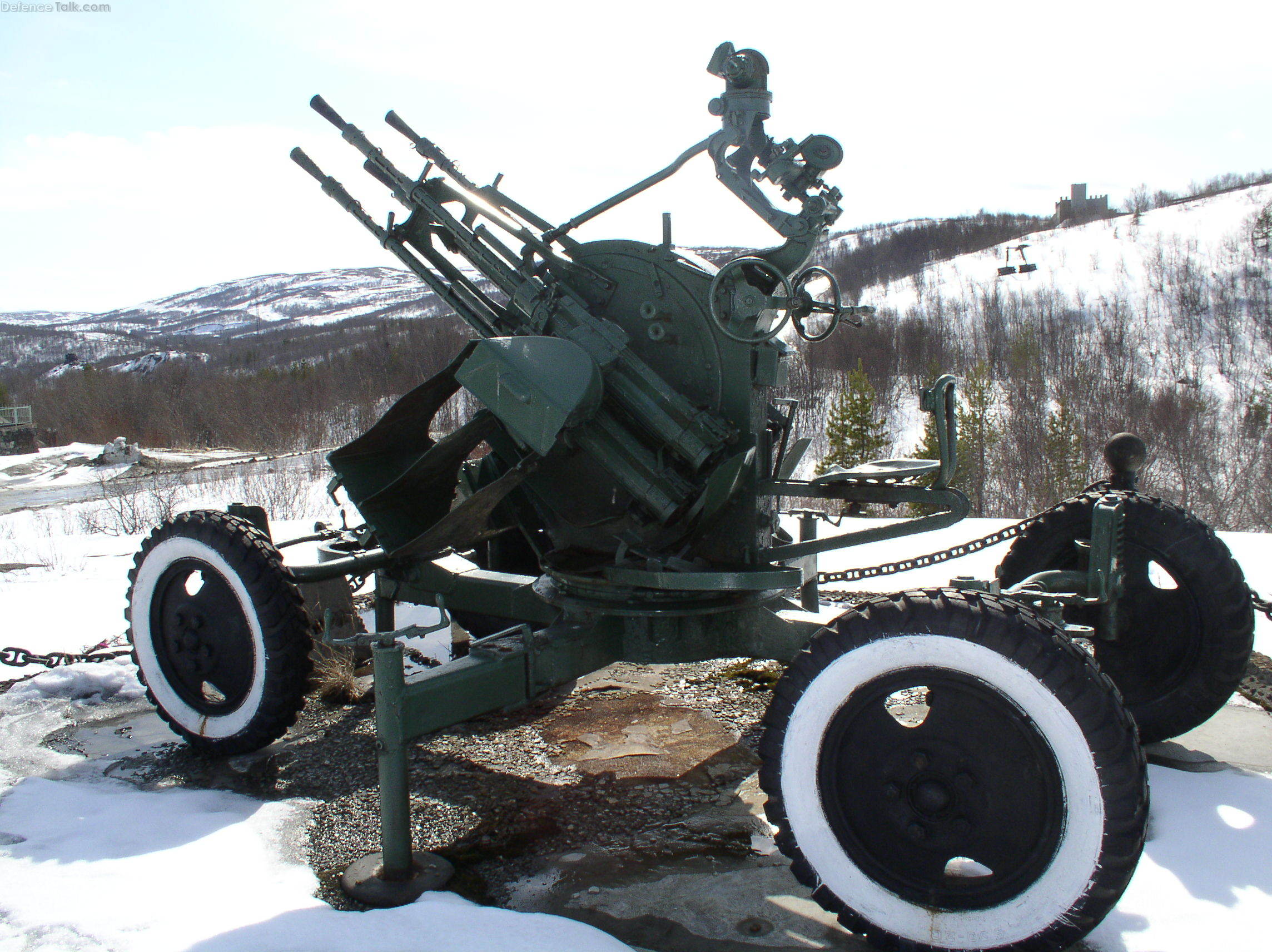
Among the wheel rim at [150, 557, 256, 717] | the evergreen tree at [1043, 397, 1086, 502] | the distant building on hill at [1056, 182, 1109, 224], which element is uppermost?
the distant building on hill at [1056, 182, 1109, 224]

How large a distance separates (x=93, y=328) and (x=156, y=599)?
20984cm

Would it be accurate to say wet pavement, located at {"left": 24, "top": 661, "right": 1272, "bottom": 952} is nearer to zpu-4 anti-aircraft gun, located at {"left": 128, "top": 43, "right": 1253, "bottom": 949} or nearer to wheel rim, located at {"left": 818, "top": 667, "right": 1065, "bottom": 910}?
zpu-4 anti-aircraft gun, located at {"left": 128, "top": 43, "right": 1253, "bottom": 949}

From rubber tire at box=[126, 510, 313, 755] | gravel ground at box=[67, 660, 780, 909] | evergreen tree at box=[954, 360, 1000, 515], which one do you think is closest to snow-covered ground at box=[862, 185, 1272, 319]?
evergreen tree at box=[954, 360, 1000, 515]

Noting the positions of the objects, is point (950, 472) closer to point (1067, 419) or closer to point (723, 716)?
point (723, 716)

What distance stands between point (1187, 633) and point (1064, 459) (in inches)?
1116

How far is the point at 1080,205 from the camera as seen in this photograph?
272ft

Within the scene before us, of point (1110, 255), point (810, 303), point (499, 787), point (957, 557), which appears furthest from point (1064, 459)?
point (1110, 255)

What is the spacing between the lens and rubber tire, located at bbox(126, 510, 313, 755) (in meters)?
4.09

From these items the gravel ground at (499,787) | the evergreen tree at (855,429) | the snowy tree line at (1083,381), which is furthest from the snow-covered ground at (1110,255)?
the gravel ground at (499,787)

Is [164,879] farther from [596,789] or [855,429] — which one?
[855,429]

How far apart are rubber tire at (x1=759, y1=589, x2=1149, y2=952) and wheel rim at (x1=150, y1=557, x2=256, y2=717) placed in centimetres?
254

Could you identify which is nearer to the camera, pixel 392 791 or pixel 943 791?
pixel 943 791

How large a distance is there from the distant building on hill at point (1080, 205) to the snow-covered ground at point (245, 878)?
290 ft

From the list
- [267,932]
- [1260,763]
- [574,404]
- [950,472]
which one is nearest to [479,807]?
[267,932]
